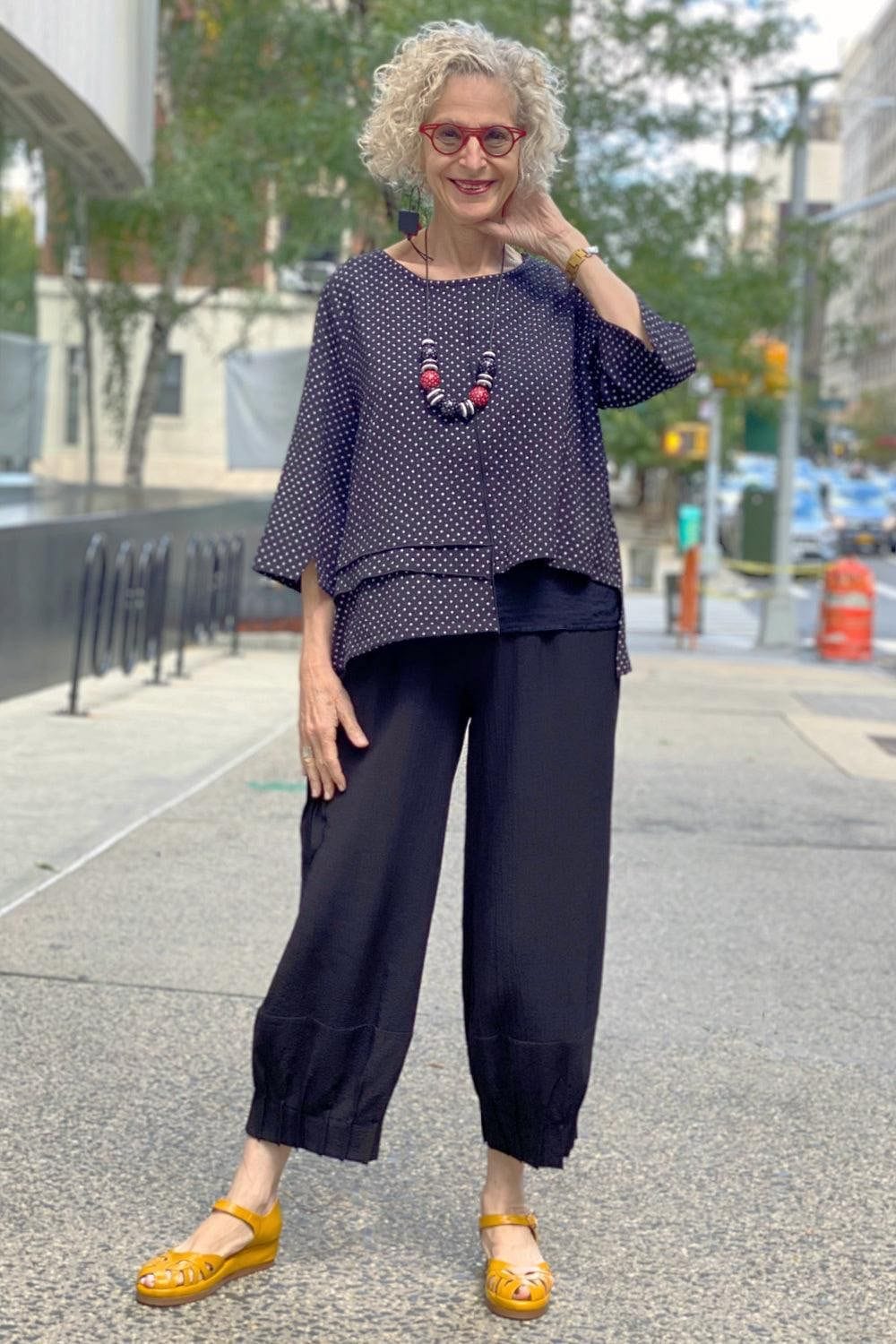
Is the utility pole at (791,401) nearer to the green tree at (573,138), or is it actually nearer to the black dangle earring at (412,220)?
the green tree at (573,138)

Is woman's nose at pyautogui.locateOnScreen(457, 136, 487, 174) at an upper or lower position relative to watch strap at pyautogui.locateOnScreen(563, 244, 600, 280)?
upper

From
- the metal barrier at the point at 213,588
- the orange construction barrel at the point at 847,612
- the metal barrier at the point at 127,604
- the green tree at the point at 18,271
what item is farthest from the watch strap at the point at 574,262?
the orange construction barrel at the point at 847,612

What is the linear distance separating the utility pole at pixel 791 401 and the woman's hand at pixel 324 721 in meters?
19.5

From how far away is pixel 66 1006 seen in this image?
5.09m

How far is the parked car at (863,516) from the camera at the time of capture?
52.4 meters

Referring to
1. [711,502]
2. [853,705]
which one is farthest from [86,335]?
[711,502]

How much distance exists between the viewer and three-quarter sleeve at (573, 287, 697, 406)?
327 centimetres

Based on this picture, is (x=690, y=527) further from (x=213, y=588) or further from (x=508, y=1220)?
(x=508, y=1220)

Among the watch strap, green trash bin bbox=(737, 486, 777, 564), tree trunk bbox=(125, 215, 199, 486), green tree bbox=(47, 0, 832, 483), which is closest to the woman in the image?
the watch strap

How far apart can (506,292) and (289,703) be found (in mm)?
9656

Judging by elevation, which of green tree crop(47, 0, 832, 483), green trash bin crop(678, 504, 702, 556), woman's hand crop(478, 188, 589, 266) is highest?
green tree crop(47, 0, 832, 483)

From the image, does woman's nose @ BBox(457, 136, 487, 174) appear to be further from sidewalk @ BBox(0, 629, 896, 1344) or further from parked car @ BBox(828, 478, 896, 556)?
parked car @ BBox(828, 478, 896, 556)

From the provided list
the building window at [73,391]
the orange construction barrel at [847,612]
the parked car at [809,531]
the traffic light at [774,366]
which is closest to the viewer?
the orange construction barrel at [847,612]

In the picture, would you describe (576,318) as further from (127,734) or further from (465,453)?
(127,734)
